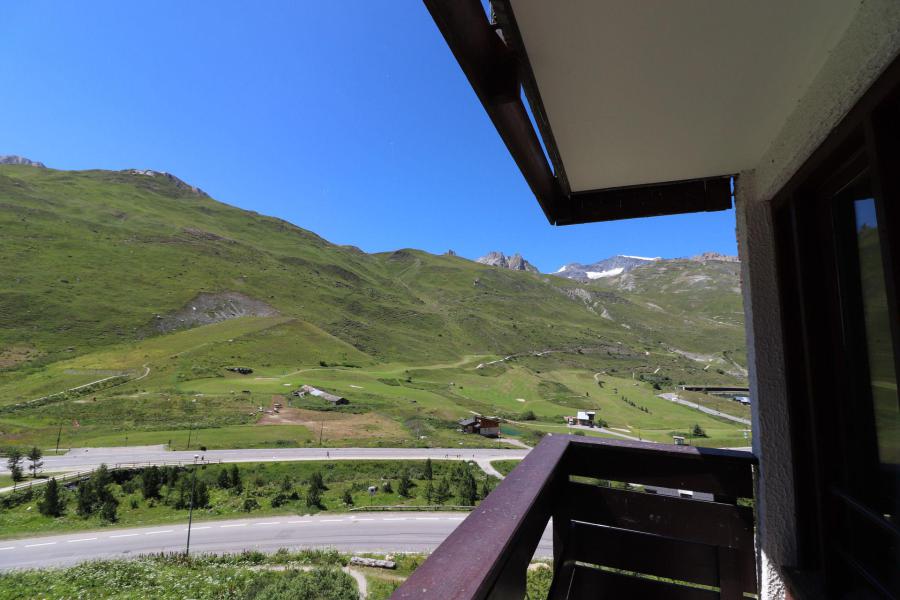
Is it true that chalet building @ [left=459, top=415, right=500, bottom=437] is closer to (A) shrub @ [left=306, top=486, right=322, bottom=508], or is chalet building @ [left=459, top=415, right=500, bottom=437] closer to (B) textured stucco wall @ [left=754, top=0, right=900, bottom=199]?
(A) shrub @ [left=306, top=486, right=322, bottom=508]

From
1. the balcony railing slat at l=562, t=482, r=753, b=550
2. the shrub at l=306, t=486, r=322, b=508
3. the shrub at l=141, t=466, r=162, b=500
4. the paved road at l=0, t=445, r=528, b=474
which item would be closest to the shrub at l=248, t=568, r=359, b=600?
the shrub at l=306, t=486, r=322, b=508

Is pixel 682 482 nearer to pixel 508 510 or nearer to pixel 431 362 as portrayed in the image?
pixel 508 510

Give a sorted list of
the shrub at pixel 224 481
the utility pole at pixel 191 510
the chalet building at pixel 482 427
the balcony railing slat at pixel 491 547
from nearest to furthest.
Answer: the balcony railing slat at pixel 491 547
the utility pole at pixel 191 510
the shrub at pixel 224 481
the chalet building at pixel 482 427

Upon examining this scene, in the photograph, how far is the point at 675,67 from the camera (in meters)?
1.28

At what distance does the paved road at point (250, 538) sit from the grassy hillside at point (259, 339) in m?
12.3

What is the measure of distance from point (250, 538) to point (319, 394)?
1073 inches

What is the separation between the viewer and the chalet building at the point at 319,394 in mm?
46375

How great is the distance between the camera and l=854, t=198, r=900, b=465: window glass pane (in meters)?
1.13

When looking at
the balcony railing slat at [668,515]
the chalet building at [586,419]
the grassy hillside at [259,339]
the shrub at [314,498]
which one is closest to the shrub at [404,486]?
the shrub at [314,498]

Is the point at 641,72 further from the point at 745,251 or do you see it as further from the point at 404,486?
the point at 404,486

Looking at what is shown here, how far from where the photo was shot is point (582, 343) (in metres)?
104

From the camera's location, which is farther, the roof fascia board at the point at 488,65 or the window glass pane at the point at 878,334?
the window glass pane at the point at 878,334

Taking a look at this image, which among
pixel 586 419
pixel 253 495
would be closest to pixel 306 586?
pixel 253 495

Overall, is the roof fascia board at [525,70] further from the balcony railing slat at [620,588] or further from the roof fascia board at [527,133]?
the balcony railing slat at [620,588]
